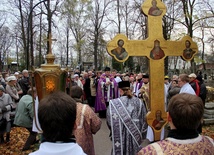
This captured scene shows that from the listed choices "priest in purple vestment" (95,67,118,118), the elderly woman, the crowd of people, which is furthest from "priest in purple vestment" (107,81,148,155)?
"priest in purple vestment" (95,67,118,118)

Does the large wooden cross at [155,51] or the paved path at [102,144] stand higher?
the large wooden cross at [155,51]

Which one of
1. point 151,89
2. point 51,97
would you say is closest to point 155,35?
point 151,89

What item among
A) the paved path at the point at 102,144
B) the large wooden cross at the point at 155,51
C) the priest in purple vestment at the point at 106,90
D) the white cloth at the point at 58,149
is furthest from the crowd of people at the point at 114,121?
the priest in purple vestment at the point at 106,90

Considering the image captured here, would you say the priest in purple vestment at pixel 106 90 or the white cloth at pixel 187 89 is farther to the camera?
the priest in purple vestment at pixel 106 90

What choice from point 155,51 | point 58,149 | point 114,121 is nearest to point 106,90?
point 155,51

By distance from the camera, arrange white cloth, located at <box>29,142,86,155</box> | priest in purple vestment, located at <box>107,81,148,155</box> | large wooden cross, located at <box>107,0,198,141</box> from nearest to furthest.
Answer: white cloth, located at <box>29,142,86,155</box> → priest in purple vestment, located at <box>107,81,148,155</box> → large wooden cross, located at <box>107,0,198,141</box>

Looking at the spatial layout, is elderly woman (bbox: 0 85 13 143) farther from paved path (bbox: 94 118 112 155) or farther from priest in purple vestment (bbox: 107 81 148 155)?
priest in purple vestment (bbox: 107 81 148 155)

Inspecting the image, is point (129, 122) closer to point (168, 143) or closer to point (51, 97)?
point (168, 143)

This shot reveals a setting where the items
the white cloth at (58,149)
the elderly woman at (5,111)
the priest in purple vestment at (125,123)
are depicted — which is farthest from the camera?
the elderly woman at (5,111)

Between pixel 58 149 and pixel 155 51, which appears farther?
pixel 155 51

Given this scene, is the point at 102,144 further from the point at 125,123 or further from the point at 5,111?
the point at 125,123

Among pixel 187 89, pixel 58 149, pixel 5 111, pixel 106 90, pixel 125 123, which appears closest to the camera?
pixel 58 149

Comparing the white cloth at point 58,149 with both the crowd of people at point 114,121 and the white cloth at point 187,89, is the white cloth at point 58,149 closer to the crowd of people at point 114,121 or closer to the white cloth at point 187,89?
the crowd of people at point 114,121

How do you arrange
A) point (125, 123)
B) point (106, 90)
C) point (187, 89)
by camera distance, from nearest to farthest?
1. point (125, 123)
2. point (187, 89)
3. point (106, 90)
